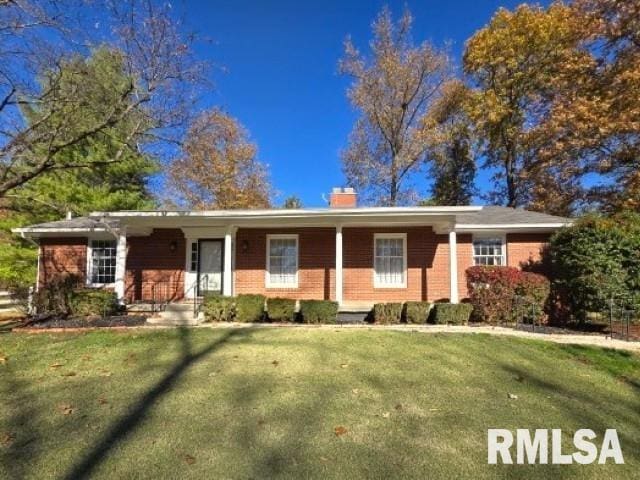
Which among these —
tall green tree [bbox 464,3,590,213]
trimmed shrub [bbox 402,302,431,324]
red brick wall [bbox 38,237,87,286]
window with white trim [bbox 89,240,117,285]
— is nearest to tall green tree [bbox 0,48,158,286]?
red brick wall [bbox 38,237,87,286]

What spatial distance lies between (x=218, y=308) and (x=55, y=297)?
5.08 m

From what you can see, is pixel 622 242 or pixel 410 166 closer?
pixel 622 242

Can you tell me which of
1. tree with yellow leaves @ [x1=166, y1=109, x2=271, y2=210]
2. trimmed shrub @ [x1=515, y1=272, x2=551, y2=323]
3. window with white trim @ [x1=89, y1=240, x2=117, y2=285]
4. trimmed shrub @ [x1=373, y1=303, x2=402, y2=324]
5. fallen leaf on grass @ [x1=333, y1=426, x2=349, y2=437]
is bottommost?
fallen leaf on grass @ [x1=333, y1=426, x2=349, y2=437]

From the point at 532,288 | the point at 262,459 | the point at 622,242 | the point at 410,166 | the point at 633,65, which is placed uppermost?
the point at 633,65

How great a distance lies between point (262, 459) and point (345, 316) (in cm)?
894

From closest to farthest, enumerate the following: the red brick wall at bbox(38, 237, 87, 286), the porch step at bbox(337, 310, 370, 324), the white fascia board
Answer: the white fascia board, the porch step at bbox(337, 310, 370, 324), the red brick wall at bbox(38, 237, 87, 286)

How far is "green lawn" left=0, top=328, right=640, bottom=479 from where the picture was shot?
12.3 ft

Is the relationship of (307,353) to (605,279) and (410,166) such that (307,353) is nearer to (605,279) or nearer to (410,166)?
(605,279)

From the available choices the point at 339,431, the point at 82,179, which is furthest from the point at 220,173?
the point at 339,431

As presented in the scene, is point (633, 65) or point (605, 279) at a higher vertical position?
point (633, 65)

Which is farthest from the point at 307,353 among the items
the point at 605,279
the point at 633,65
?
the point at 633,65

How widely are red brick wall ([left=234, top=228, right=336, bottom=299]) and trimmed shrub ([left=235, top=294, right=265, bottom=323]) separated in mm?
2698

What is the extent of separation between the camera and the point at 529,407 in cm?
514
